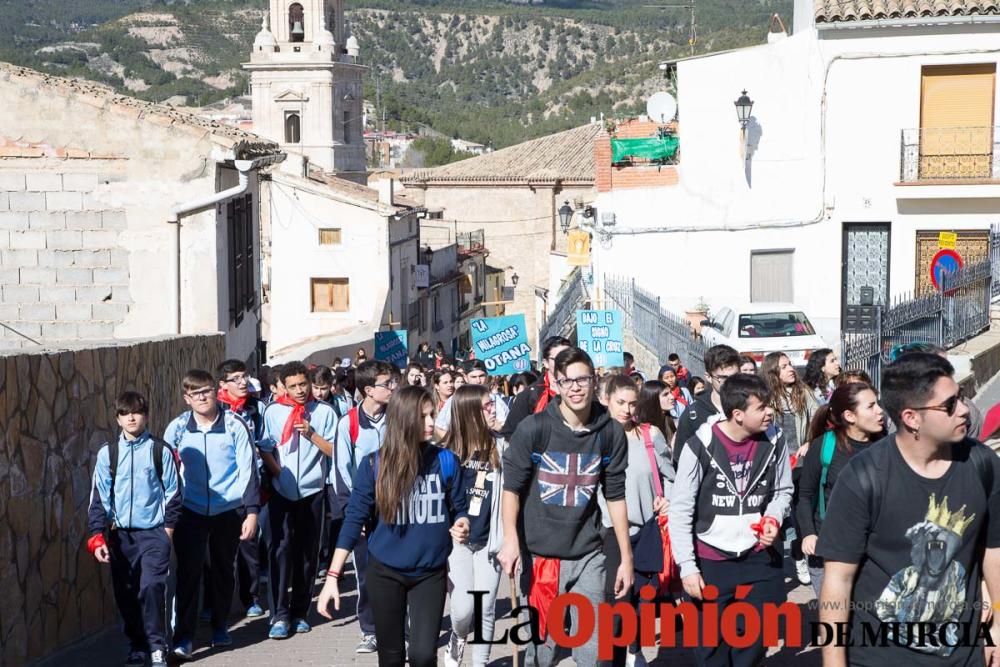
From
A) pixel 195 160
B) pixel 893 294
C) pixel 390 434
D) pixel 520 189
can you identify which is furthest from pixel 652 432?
pixel 520 189

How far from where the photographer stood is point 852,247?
25.5 metres

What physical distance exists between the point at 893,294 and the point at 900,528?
21.1 meters

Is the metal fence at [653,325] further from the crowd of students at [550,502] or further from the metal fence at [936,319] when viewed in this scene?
the crowd of students at [550,502]

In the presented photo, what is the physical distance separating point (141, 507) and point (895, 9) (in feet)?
62.2

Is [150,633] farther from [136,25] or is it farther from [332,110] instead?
[136,25]

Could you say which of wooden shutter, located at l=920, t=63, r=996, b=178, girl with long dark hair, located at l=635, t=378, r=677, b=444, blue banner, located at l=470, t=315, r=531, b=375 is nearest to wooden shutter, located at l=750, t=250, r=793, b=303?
wooden shutter, located at l=920, t=63, r=996, b=178

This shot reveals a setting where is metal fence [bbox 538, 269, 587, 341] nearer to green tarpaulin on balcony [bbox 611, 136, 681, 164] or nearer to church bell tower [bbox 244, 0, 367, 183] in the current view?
green tarpaulin on balcony [bbox 611, 136, 681, 164]

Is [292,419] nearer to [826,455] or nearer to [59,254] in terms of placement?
[826,455]

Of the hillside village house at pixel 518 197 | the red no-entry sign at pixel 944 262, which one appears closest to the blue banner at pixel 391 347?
the red no-entry sign at pixel 944 262

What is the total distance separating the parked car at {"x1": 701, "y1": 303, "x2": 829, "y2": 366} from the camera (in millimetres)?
21016

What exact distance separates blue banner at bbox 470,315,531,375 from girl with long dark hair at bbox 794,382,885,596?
10.3 metres

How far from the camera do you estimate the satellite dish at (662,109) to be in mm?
28359

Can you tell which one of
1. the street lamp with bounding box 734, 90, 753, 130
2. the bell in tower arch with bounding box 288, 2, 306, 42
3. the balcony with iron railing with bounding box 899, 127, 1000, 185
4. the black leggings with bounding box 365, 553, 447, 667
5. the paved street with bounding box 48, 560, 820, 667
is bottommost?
the paved street with bounding box 48, 560, 820, 667

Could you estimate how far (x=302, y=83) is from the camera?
76.3 m
